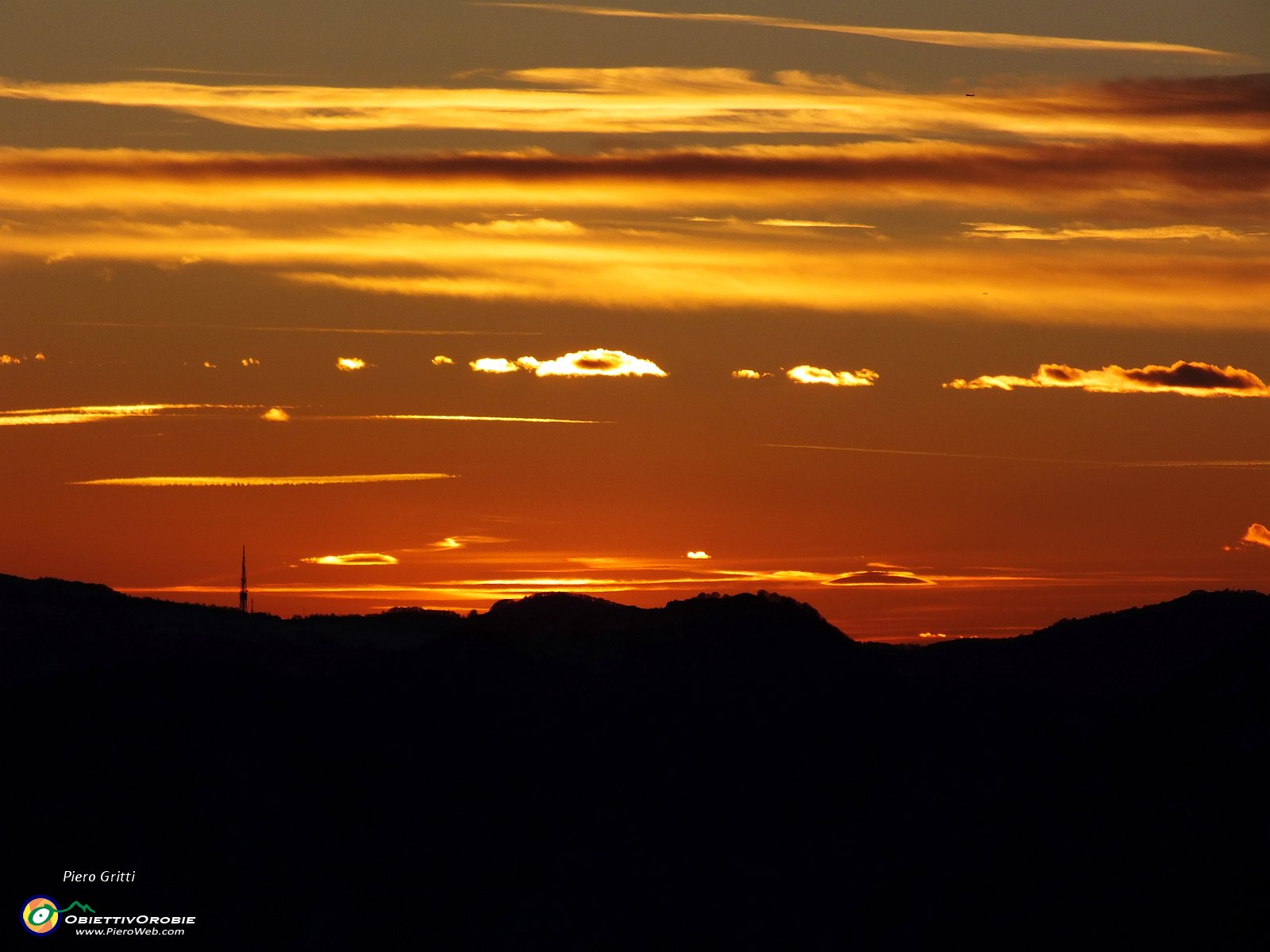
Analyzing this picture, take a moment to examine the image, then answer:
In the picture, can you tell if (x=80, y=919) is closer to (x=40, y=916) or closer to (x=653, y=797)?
(x=40, y=916)

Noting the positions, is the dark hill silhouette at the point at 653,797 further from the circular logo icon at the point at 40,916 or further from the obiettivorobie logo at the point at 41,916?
the circular logo icon at the point at 40,916

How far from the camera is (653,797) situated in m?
132

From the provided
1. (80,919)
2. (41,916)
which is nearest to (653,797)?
(80,919)

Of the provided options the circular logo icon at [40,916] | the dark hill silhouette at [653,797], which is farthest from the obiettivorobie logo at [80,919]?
the dark hill silhouette at [653,797]

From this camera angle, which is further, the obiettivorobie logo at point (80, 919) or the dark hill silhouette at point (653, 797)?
the obiettivorobie logo at point (80, 919)

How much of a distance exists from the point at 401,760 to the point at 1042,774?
144 ft

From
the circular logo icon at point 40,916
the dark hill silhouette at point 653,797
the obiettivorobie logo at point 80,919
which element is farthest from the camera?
the obiettivorobie logo at point 80,919

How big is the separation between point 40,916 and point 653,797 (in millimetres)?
40044

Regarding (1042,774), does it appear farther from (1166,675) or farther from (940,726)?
(1166,675)

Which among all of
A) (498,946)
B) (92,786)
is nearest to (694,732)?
(498,946)

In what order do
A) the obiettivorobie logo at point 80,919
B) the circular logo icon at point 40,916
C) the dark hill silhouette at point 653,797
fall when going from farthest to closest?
the obiettivorobie logo at point 80,919, the circular logo icon at point 40,916, the dark hill silhouette at point 653,797

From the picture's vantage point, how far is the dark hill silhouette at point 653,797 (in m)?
110

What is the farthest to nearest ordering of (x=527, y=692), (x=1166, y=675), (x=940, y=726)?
(x=1166, y=675), (x=527, y=692), (x=940, y=726)

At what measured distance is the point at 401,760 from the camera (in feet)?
448
